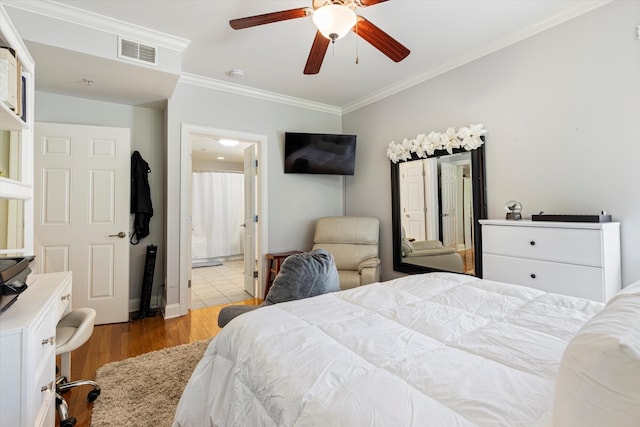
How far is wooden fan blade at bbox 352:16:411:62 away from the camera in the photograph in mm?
1820

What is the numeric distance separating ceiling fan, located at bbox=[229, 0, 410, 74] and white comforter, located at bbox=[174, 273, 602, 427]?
1.46m

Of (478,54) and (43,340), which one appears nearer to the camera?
(43,340)

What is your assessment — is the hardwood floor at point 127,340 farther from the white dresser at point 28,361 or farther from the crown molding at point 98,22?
the crown molding at point 98,22

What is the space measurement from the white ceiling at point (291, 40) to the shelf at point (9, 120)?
84cm

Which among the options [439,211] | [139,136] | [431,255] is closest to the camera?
[439,211]

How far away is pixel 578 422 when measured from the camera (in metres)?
0.47

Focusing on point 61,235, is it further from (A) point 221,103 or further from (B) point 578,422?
(B) point 578,422

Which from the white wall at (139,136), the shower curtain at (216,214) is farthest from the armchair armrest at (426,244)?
the shower curtain at (216,214)

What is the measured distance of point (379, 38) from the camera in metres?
1.92

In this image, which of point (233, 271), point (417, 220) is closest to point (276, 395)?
point (417, 220)

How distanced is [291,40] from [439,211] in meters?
2.19

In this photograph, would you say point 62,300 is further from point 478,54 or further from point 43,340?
Result: point 478,54

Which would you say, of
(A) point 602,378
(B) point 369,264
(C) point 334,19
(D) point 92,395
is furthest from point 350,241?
(A) point 602,378

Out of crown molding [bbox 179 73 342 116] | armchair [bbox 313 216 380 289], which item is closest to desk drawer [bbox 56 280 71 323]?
crown molding [bbox 179 73 342 116]
